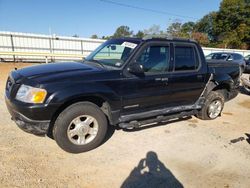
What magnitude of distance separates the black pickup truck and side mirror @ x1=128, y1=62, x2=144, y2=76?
0.01m

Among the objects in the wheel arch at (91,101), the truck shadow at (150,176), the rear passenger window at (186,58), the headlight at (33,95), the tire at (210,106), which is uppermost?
the rear passenger window at (186,58)

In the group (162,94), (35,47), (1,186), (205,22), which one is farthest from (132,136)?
(205,22)

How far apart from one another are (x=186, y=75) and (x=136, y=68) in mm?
1456

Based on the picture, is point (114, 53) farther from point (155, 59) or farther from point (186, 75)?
point (186, 75)

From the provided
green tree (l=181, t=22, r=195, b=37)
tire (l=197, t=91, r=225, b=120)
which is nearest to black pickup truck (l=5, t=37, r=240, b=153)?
tire (l=197, t=91, r=225, b=120)

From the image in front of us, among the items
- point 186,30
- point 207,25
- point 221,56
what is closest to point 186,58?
point 221,56

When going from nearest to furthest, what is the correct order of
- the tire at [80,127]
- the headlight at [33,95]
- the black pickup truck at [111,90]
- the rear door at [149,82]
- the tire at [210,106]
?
the headlight at [33,95] → the black pickup truck at [111,90] → the tire at [80,127] → the rear door at [149,82] → the tire at [210,106]

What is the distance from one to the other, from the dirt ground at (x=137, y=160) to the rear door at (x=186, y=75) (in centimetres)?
78

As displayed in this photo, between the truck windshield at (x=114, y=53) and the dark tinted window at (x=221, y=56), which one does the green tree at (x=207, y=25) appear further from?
the truck windshield at (x=114, y=53)

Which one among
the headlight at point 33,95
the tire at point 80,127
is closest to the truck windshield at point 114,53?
the tire at point 80,127

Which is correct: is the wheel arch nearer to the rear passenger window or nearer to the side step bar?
the side step bar

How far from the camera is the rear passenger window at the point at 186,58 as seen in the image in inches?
194

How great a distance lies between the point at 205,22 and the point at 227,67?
72776 mm

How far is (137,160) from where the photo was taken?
383cm
